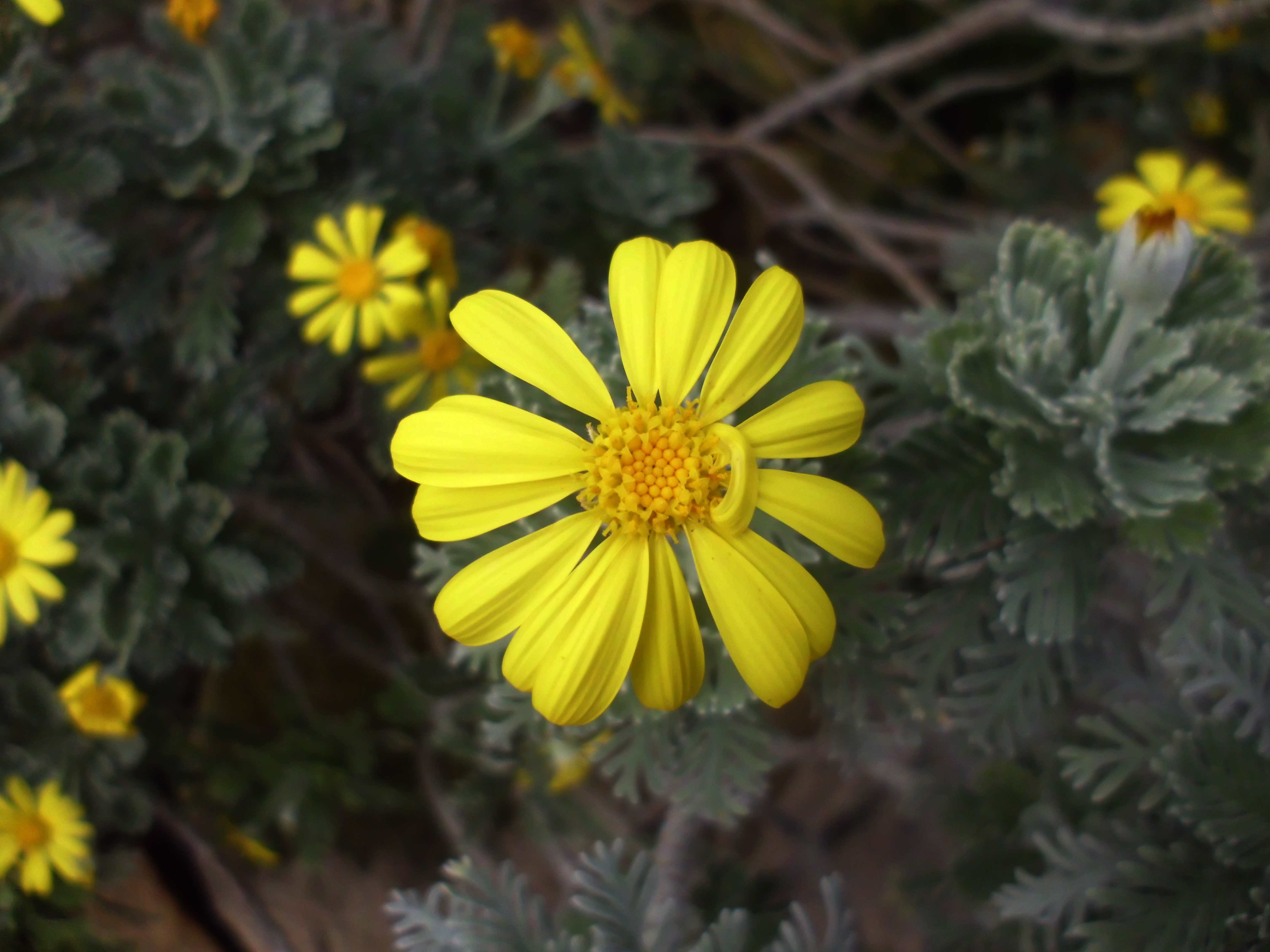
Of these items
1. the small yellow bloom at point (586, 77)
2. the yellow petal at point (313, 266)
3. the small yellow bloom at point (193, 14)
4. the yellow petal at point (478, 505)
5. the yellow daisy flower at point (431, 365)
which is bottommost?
the yellow petal at point (478, 505)

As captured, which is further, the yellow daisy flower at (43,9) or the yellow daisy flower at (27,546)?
the yellow daisy flower at (27,546)

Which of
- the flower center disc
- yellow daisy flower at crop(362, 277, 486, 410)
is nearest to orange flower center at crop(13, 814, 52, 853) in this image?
the flower center disc

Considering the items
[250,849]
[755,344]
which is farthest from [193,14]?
[250,849]

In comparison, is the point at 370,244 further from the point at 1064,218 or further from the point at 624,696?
the point at 1064,218

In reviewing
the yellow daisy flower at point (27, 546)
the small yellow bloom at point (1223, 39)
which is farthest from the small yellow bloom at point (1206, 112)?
the yellow daisy flower at point (27, 546)

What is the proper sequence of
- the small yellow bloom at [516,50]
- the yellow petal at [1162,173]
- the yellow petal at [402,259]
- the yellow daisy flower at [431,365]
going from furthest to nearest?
the small yellow bloom at [516,50] → the yellow petal at [1162,173] → the yellow daisy flower at [431,365] → the yellow petal at [402,259]

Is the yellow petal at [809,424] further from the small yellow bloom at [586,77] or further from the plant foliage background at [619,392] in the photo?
the small yellow bloom at [586,77]

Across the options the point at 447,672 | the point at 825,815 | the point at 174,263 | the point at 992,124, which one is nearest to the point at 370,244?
the point at 174,263
